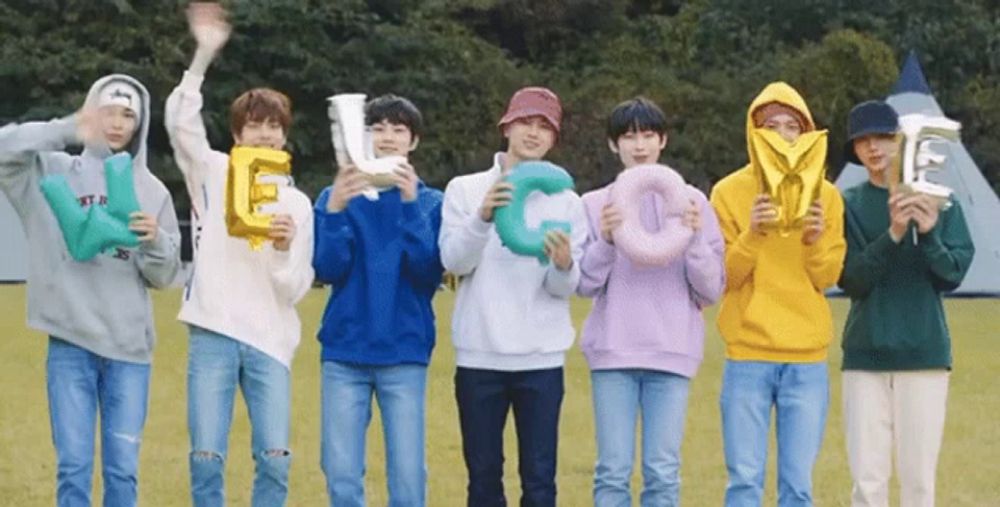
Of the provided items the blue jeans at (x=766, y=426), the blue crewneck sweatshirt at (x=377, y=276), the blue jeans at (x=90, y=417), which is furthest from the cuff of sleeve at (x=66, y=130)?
the blue jeans at (x=766, y=426)

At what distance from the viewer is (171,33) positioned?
1339 inches

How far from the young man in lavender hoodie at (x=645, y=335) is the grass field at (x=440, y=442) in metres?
2.07

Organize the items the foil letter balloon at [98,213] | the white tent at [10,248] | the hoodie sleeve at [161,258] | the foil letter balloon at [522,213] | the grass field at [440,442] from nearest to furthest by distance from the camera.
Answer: the foil letter balloon at [522,213] → the foil letter balloon at [98,213] → the hoodie sleeve at [161,258] → the grass field at [440,442] → the white tent at [10,248]

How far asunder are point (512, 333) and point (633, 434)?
0.54 meters

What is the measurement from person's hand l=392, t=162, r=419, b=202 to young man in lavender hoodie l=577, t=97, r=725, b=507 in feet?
2.07

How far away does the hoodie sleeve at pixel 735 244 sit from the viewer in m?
6.36

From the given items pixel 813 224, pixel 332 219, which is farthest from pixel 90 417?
pixel 813 224

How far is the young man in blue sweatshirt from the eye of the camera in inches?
246

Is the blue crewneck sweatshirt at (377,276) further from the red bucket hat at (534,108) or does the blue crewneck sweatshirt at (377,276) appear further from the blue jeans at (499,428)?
the red bucket hat at (534,108)

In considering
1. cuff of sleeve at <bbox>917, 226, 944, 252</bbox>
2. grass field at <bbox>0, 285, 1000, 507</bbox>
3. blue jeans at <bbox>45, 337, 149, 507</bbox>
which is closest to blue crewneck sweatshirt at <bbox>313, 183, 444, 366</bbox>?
blue jeans at <bbox>45, 337, 149, 507</bbox>

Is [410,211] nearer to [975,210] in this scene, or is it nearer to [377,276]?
[377,276]

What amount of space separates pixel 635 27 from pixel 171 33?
9856mm

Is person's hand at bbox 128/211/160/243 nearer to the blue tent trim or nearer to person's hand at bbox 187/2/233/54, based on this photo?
person's hand at bbox 187/2/233/54

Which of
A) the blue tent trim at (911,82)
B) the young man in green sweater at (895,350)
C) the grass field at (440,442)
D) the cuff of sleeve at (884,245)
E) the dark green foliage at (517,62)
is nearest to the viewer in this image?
the cuff of sleeve at (884,245)
